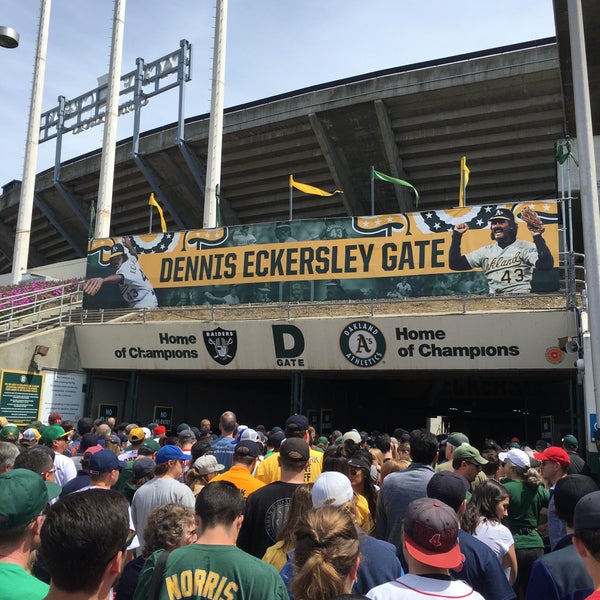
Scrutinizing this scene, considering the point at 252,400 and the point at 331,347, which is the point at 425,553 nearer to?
the point at 331,347

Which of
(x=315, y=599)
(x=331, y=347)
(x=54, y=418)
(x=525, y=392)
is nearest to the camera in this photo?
(x=315, y=599)

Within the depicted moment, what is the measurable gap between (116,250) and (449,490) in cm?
1750

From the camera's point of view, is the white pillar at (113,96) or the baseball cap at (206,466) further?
the white pillar at (113,96)

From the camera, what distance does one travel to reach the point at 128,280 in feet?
64.5

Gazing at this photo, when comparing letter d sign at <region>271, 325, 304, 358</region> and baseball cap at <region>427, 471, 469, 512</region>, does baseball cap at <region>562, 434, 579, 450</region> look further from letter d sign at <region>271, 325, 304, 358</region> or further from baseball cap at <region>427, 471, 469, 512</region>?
letter d sign at <region>271, 325, 304, 358</region>

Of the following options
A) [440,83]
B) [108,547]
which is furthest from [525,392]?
[108,547]

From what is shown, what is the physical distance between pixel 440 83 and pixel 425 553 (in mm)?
27858

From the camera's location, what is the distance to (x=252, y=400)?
25.8 meters

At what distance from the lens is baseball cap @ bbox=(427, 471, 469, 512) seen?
3.96 m

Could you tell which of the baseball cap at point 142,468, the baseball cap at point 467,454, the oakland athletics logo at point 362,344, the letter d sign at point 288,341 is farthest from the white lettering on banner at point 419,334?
the baseball cap at point 142,468

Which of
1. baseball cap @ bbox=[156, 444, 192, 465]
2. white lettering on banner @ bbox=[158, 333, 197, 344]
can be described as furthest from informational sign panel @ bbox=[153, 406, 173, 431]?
baseball cap @ bbox=[156, 444, 192, 465]

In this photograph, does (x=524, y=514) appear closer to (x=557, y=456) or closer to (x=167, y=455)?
(x=557, y=456)

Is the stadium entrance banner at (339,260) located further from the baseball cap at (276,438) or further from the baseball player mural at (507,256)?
the baseball cap at (276,438)

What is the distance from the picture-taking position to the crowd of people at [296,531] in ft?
8.03
